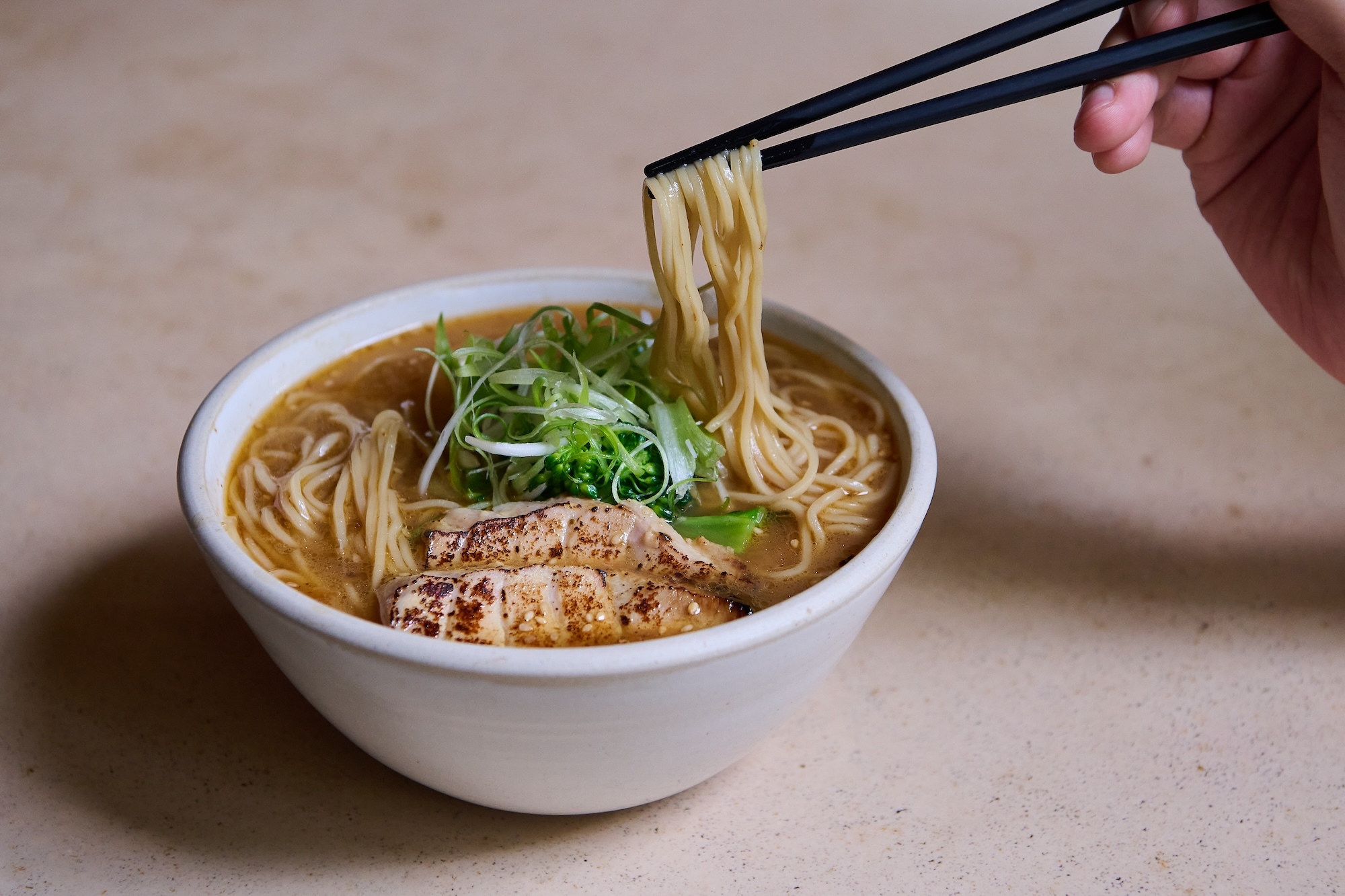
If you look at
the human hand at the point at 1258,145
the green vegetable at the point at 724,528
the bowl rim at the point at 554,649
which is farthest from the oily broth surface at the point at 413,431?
the human hand at the point at 1258,145

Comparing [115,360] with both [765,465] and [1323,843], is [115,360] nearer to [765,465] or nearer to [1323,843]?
[765,465]

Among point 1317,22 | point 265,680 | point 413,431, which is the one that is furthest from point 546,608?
point 1317,22

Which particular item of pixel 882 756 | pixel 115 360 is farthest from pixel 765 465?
pixel 115 360

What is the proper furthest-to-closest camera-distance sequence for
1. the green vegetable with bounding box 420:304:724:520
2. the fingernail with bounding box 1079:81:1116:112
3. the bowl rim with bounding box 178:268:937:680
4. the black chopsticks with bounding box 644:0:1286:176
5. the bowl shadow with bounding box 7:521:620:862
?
the fingernail with bounding box 1079:81:1116:112, the green vegetable with bounding box 420:304:724:520, the bowl shadow with bounding box 7:521:620:862, the black chopsticks with bounding box 644:0:1286:176, the bowl rim with bounding box 178:268:937:680

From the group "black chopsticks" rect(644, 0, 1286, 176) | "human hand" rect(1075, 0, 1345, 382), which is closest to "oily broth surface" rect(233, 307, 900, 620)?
"black chopsticks" rect(644, 0, 1286, 176)

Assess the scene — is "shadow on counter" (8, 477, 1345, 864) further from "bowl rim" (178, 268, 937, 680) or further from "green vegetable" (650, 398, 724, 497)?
"green vegetable" (650, 398, 724, 497)

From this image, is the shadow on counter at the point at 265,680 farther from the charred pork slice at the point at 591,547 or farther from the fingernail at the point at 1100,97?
the fingernail at the point at 1100,97
